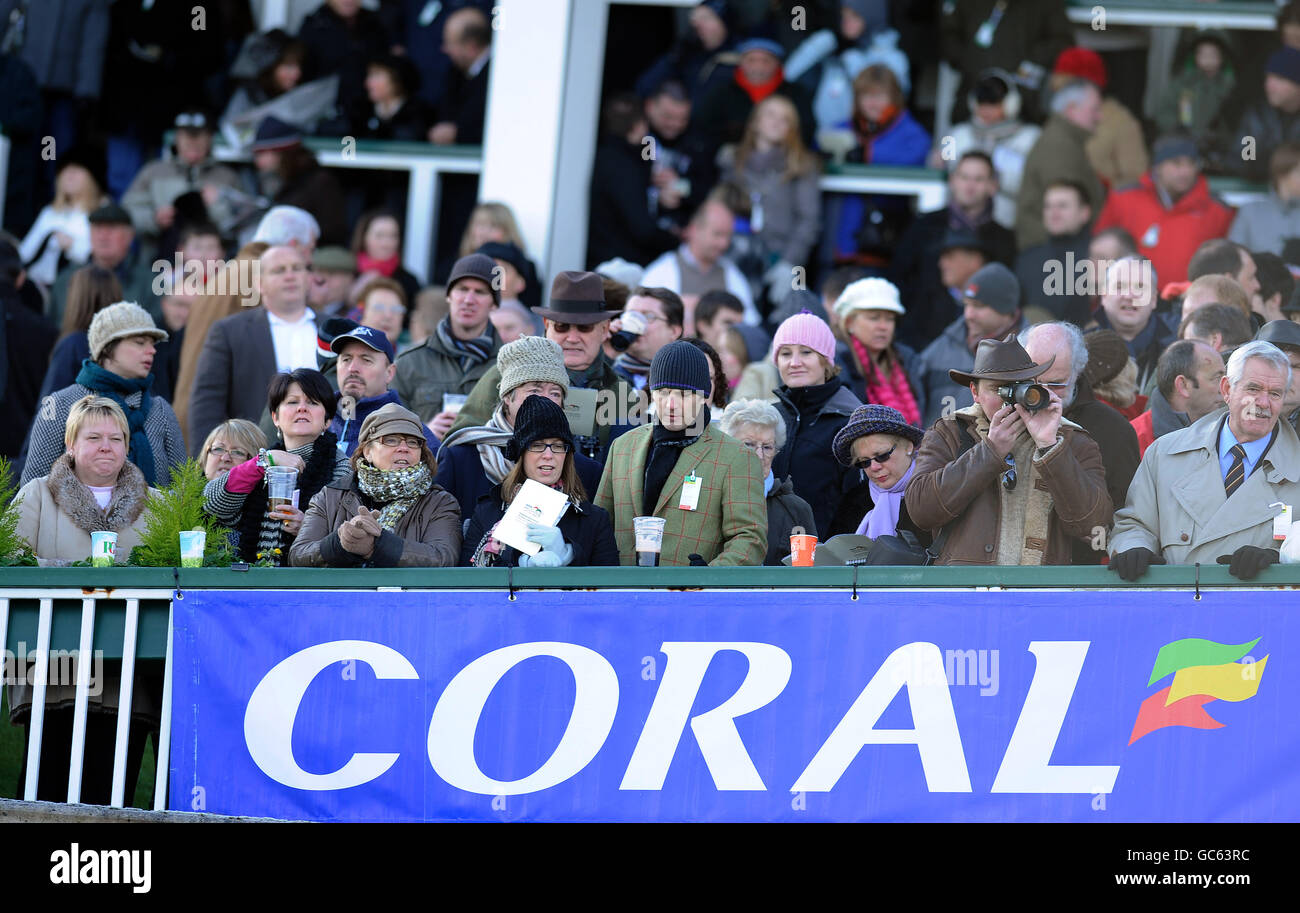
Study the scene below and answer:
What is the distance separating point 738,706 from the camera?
802 cm

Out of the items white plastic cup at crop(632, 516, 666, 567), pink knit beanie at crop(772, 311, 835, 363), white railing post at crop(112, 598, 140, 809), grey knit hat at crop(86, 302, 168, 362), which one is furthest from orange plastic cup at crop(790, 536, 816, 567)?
grey knit hat at crop(86, 302, 168, 362)

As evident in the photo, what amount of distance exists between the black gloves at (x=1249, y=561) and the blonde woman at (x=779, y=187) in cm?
648

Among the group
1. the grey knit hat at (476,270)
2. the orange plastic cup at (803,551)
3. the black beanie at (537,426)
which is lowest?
the orange plastic cup at (803,551)

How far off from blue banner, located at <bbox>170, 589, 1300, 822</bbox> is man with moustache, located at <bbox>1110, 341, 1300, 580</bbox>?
36 cm

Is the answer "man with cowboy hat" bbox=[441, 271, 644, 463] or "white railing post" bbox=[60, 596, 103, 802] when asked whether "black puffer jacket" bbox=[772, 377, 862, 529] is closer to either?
"man with cowboy hat" bbox=[441, 271, 644, 463]

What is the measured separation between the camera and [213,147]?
15617mm

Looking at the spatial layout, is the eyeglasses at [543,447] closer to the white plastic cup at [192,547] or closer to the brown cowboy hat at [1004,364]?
the white plastic cup at [192,547]

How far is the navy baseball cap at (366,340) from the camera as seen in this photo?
31.8ft

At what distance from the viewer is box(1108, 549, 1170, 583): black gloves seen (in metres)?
7.86

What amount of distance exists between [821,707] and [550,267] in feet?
21.8

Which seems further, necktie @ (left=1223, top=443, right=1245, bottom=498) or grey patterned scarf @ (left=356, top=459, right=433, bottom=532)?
grey patterned scarf @ (left=356, top=459, right=433, bottom=532)

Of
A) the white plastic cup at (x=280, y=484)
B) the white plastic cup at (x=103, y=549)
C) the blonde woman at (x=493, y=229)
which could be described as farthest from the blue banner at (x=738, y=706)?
the blonde woman at (x=493, y=229)

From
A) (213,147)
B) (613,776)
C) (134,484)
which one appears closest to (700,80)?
(213,147)

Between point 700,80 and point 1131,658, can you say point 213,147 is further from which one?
point 1131,658
